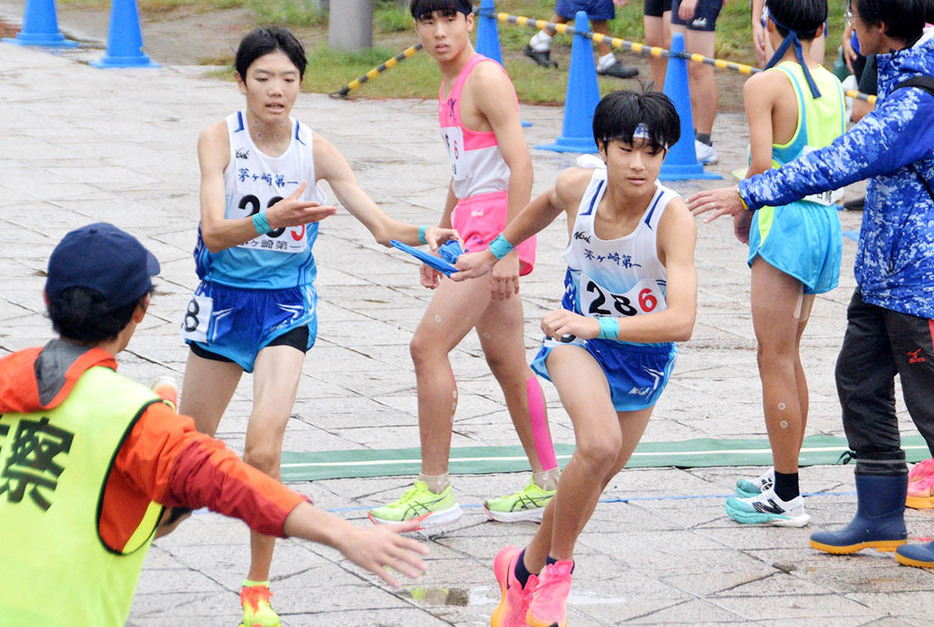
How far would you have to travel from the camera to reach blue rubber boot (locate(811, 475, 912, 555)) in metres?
4.41

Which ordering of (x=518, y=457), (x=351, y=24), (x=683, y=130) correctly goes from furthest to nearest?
1. (x=351, y=24)
2. (x=683, y=130)
3. (x=518, y=457)

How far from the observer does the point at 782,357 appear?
4.58 meters

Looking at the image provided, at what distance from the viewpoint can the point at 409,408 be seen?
5.81 meters

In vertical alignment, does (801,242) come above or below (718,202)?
below

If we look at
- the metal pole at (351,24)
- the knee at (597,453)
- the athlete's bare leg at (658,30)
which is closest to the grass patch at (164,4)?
the metal pole at (351,24)

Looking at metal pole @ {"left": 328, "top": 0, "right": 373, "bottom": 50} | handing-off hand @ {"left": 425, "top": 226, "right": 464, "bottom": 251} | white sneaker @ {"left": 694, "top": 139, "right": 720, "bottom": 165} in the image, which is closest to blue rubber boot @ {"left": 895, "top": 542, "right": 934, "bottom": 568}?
handing-off hand @ {"left": 425, "top": 226, "right": 464, "bottom": 251}

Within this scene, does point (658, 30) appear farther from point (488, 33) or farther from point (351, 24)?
point (351, 24)

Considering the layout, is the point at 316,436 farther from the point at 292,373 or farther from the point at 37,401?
the point at 37,401

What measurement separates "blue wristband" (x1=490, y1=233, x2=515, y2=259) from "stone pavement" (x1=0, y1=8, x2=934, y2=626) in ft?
3.24

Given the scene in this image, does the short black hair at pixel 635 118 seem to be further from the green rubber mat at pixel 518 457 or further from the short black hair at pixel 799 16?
the green rubber mat at pixel 518 457

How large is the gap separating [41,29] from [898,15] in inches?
522

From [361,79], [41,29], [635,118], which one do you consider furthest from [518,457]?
[41,29]

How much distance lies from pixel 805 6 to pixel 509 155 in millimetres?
1118

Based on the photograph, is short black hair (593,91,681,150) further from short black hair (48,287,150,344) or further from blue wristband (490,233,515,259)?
short black hair (48,287,150,344)
